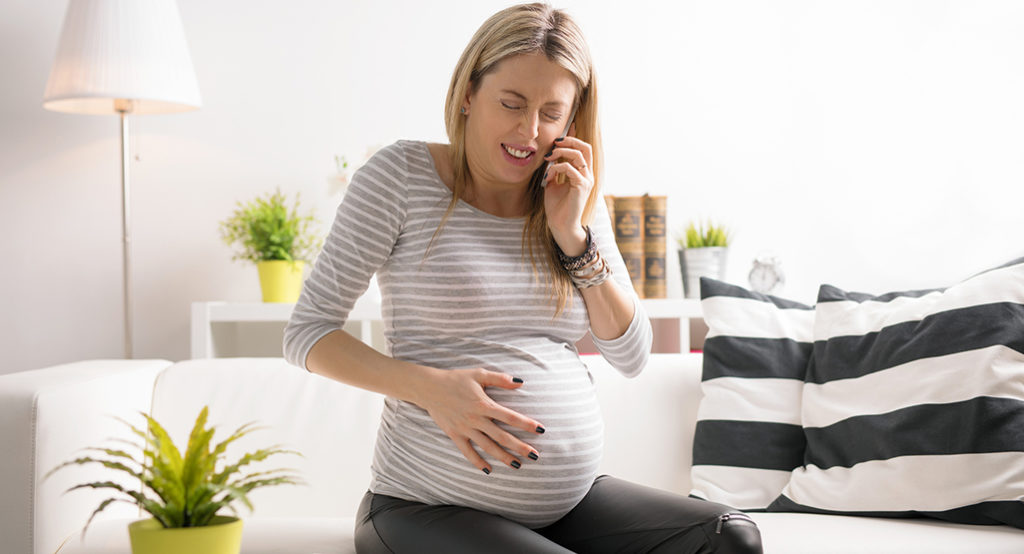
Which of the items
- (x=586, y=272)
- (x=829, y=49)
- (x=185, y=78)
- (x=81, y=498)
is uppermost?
(x=829, y=49)

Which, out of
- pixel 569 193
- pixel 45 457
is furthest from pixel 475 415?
pixel 45 457

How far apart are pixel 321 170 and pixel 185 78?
46 centimetres

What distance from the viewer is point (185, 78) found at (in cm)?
235

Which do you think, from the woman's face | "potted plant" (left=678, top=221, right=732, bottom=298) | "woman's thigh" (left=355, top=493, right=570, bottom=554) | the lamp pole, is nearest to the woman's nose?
the woman's face

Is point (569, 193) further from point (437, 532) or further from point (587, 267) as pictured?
point (437, 532)

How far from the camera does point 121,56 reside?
2.26 meters

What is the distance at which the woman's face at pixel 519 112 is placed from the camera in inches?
50.9

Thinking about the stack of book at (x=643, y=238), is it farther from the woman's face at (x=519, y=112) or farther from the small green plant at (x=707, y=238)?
the woman's face at (x=519, y=112)

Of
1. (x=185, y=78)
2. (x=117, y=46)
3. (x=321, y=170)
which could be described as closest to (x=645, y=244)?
(x=321, y=170)

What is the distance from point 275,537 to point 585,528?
1.64 ft

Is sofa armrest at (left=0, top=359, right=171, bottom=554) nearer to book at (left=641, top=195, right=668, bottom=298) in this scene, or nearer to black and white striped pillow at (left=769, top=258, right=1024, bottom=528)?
black and white striped pillow at (left=769, top=258, right=1024, bottom=528)

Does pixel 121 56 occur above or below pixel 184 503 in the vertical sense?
above

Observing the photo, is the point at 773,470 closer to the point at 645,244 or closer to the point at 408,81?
the point at 645,244

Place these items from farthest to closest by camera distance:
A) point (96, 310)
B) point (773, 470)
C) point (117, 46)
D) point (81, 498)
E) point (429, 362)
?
point (96, 310) → point (117, 46) → point (773, 470) → point (81, 498) → point (429, 362)
